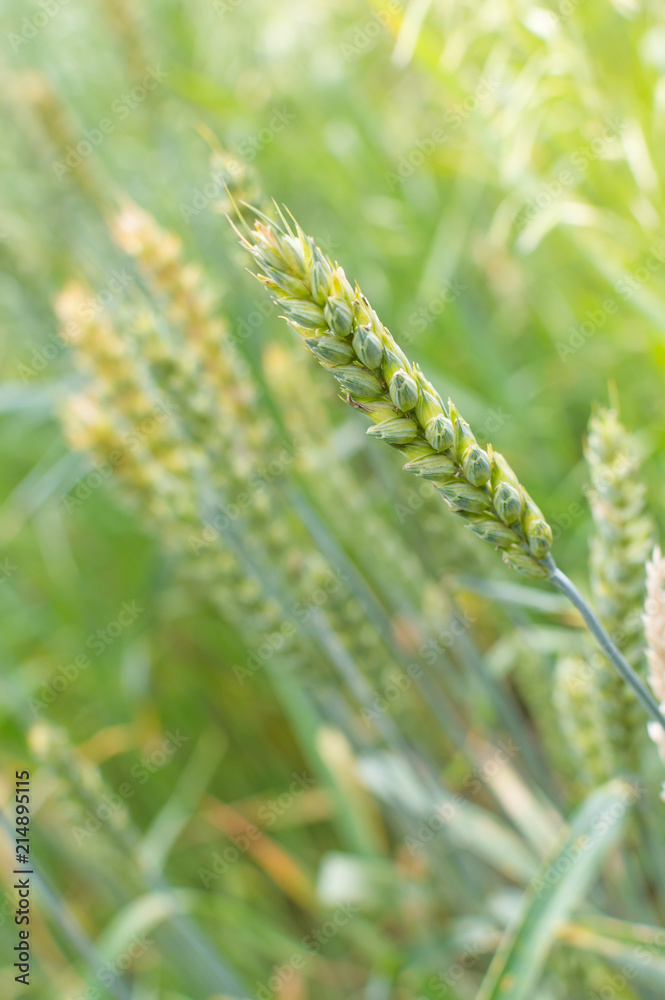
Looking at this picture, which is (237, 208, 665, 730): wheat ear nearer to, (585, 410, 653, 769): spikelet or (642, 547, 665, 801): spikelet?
(642, 547, 665, 801): spikelet

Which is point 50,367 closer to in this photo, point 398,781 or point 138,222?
point 138,222

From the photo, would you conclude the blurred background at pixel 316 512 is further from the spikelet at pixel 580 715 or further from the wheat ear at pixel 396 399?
the wheat ear at pixel 396 399

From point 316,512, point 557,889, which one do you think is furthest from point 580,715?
point 316,512

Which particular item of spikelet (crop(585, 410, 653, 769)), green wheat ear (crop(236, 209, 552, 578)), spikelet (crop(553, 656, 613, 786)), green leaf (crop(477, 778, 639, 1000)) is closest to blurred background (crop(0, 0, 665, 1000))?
green leaf (crop(477, 778, 639, 1000))

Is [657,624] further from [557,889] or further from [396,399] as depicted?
[557,889]

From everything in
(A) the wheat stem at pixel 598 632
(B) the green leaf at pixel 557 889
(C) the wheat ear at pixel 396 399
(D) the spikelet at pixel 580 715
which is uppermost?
(C) the wheat ear at pixel 396 399

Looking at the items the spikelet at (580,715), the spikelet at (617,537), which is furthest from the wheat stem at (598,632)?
the spikelet at (580,715)

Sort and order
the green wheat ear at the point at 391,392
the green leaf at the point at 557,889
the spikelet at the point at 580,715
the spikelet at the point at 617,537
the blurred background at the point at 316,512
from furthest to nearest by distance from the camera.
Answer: the blurred background at the point at 316,512
the spikelet at the point at 580,715
the green leaf at the point at 557,889
the spikelet at the point at 617,537
the green wheat ear at the point at 391,392
